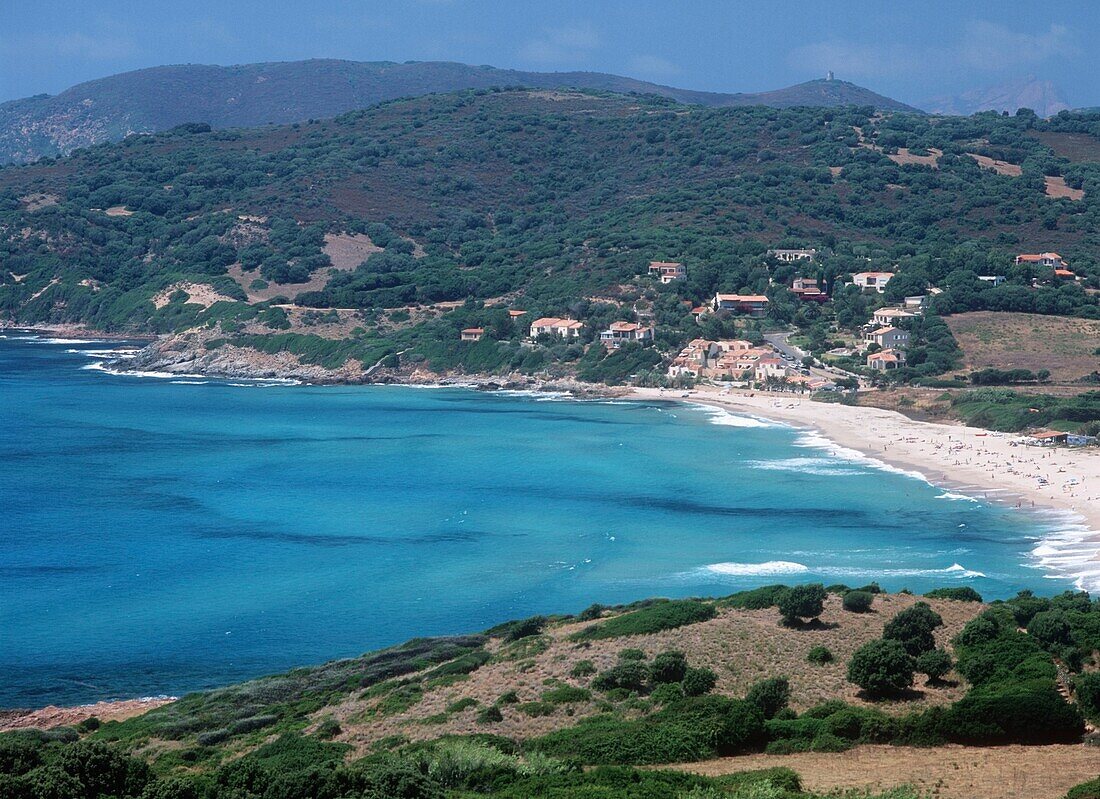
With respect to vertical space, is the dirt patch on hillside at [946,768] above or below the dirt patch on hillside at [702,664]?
above

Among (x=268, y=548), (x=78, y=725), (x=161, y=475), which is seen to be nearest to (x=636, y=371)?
(x=161, y=475)

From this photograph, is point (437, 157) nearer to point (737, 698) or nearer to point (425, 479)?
point (425, 479)

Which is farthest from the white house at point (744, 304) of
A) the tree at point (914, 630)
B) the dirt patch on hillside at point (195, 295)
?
the tree at point (914, 630)

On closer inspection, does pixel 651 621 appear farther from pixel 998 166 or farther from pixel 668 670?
pixel 998 166

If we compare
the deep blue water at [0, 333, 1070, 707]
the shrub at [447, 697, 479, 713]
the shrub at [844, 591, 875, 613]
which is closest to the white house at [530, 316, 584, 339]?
the deep blue water at [0, 333, 1070, 707]

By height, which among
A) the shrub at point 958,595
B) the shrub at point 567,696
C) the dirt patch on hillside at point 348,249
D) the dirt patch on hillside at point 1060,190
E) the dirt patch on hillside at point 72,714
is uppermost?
the dirt patch on hillside at point 1060,190

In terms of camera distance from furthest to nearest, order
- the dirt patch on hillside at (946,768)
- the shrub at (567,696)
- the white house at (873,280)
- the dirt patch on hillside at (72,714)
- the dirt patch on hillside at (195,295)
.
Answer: the dirt patch on hillside at (195,295), the white house at (873,280), the dirt patch on hillside at (72,714), the shrub at (567,696), the dirt patch on hillside at (946,768)

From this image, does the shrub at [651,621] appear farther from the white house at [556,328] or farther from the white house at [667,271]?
the white house at [667,271]
